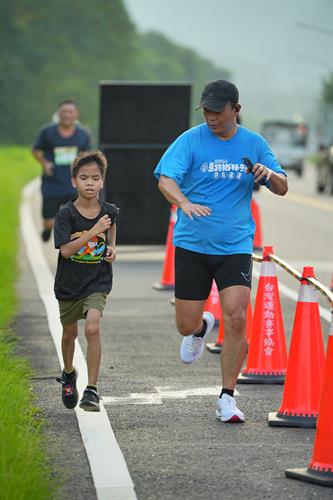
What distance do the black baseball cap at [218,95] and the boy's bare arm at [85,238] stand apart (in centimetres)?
79

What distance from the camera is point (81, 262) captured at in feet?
25.5

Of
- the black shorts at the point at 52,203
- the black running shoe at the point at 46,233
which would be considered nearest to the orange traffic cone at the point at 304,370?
the black shorts at the point at 52,203

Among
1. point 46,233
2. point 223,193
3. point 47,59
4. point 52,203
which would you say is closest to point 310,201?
point 46,233

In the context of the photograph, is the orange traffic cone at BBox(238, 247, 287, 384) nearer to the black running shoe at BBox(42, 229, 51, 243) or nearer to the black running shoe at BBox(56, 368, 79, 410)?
the black running shoe at BBox(56, 368, 79, 410)

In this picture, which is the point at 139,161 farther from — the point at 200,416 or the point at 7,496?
the point at 7,496

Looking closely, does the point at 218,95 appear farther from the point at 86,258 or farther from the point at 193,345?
the point at 193,345

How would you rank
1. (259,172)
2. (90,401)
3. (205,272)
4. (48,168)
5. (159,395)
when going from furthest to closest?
1. (48,168)
2. (159,395)
3. (205,272)
4. (259,172)
5. (90,401)

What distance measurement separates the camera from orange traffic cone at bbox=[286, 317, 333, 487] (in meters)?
6.23

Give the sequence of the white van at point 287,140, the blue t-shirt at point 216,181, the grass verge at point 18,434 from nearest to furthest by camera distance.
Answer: the grass verge at point 18,434 → the blue t-shirt at point 216,181 → the white van at point 287,140

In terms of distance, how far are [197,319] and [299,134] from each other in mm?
70111

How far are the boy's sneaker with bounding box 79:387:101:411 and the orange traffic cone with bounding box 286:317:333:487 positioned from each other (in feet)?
4.93

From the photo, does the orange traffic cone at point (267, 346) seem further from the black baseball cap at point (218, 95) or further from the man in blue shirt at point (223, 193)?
the black baseball cap at point (218, 95)

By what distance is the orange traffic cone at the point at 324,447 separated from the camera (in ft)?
20.5

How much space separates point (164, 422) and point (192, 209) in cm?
109
